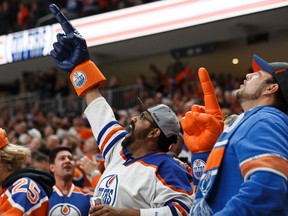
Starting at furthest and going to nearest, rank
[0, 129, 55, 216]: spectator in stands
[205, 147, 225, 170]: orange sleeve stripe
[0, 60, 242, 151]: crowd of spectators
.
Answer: [0, 60, 242, 151]: crowd of spectators → [0, 129, 55, 216]: spectator in stands → [205, 147, 225, 170]: orange sleeve stripe

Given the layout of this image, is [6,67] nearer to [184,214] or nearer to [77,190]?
[77,190]

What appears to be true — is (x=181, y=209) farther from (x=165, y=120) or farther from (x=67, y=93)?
(x=67, y=93)

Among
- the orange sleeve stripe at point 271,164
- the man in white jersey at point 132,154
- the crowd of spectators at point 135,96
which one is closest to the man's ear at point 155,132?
the man in white jersey at point 132,154

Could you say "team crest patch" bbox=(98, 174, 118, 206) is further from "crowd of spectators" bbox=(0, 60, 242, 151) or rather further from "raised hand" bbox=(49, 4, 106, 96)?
"crowd of spectators" bbox=(0, 60, 242, 151)

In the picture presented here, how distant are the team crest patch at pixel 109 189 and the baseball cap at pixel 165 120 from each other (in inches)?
15.3

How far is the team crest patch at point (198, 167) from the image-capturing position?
145 inches

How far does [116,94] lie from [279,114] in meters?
10.4

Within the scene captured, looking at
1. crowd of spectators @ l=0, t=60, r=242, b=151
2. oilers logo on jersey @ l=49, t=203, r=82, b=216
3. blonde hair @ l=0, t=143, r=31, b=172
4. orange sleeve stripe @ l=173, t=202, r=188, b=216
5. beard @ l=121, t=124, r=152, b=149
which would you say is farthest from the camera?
crowd of spectators @ l=0, t=60, r=242, b=151

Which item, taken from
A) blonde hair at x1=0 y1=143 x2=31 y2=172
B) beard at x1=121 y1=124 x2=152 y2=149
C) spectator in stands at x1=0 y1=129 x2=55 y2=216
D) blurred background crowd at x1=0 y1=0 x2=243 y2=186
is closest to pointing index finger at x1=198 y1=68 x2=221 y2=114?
beard at x1=121 y1=124 x2=152 y2=149

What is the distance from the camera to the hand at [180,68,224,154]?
145 inches

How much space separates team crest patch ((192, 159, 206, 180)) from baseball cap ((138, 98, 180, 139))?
0.35 m

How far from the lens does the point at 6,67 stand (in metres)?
14.7

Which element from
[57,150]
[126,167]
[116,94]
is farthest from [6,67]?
[126,167]

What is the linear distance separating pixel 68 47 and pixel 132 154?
76cm
